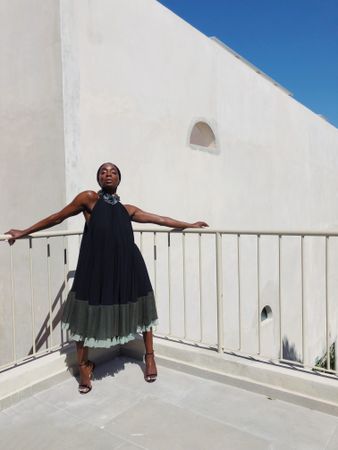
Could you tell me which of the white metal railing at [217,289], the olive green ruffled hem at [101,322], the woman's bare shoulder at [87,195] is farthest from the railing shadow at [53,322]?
the woman's bare shoulder at [87,195]

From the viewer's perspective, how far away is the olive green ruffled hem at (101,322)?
2.37m

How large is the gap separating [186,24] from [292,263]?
20.1ft

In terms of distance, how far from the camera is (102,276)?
7.84 ft

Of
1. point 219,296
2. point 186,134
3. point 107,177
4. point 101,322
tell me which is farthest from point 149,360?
point 186,134

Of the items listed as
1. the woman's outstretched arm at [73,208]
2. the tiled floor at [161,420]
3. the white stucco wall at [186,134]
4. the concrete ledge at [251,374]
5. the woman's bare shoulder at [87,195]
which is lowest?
the tiled floor at [161,420]

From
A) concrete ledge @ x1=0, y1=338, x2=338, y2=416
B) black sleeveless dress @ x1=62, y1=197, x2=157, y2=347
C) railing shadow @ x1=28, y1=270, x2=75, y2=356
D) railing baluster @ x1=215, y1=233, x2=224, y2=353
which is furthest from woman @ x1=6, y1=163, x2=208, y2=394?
railing shadow @ x1=28, y1=270, x2=75, y2=356

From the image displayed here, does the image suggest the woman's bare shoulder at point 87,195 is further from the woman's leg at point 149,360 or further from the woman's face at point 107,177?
the woman's leg at point 149,360

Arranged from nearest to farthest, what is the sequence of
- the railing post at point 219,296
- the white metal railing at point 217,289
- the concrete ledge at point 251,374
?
the concrete ledge at point 251,374
the white metal railing at point 217,289
the railing post at point 219,296

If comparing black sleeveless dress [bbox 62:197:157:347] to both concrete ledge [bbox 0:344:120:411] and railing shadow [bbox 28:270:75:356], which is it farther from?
railing shadow [bbox 28:270:75:356]

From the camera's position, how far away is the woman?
2.38 m

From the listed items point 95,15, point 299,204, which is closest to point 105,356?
point 95,15

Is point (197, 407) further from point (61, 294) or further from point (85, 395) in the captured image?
point (61, 294)

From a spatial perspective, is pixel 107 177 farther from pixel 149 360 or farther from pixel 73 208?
pixel 149 360

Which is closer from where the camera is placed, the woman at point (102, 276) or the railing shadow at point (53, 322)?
the woman at point (102, 276)
